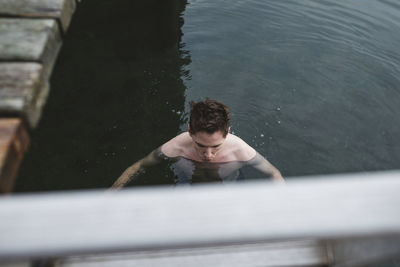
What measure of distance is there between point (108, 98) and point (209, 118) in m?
2.65

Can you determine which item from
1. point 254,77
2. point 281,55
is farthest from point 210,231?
point 281,55

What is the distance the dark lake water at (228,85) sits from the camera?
4.38 metres

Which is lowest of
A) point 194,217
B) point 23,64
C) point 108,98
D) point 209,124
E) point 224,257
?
point 108,98

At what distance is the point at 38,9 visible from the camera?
117 centimetres

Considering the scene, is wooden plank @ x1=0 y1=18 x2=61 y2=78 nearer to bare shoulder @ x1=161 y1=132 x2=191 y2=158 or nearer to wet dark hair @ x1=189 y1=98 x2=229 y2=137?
wet dark hair @ x1=189 y1=98 x2=229 y2=137

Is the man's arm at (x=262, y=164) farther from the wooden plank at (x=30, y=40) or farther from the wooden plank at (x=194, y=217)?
the wooden plank at (x=194, y=217)

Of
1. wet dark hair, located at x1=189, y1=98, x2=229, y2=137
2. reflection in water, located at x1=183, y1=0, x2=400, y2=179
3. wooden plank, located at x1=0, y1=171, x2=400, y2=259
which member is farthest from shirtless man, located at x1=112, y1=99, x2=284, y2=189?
wooden plank, located at x1=0, y1=171, x2=400, y2=259

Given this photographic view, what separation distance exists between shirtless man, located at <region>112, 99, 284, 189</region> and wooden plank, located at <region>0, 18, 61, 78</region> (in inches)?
71.3

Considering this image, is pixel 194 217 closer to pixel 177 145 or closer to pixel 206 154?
pixel 206 154

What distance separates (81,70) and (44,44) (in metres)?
4.61

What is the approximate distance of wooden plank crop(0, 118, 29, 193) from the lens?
2.63 feet

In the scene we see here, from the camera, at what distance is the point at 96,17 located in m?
5.96

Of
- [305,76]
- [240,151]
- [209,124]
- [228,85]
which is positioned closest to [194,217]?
[209,124]

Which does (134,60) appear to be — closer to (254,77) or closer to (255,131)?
(254,77)
